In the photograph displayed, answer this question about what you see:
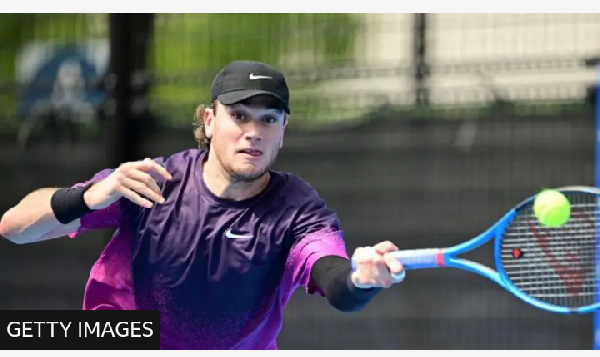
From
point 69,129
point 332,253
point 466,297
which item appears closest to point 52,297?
point 69,129

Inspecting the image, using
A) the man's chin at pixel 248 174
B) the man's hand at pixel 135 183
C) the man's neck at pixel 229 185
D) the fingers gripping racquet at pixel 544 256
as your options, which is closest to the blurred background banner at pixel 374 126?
the fingers gripping racquet at pixel 544 256

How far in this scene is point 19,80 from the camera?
9.67 metres

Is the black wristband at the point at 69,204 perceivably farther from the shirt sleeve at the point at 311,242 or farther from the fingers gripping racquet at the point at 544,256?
the fingers gripping racquet at the point at 544,256

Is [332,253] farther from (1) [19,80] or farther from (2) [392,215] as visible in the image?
(1) [19,80]

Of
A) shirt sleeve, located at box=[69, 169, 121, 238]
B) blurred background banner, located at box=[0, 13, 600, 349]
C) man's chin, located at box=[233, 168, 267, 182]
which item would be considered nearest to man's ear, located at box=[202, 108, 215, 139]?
man's chin, located at box=[233, 168, 267, 182]

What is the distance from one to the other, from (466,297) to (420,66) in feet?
5.27

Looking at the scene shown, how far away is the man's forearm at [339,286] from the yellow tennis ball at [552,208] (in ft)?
2.27

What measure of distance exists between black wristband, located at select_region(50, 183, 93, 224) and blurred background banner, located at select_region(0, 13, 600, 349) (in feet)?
12.8

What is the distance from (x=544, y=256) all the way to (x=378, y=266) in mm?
1266

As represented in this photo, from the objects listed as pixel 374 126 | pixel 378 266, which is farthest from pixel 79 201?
pixel 374 126

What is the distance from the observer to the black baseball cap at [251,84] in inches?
192

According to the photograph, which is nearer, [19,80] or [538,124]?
[538,124]

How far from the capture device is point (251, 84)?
4.89 meters
